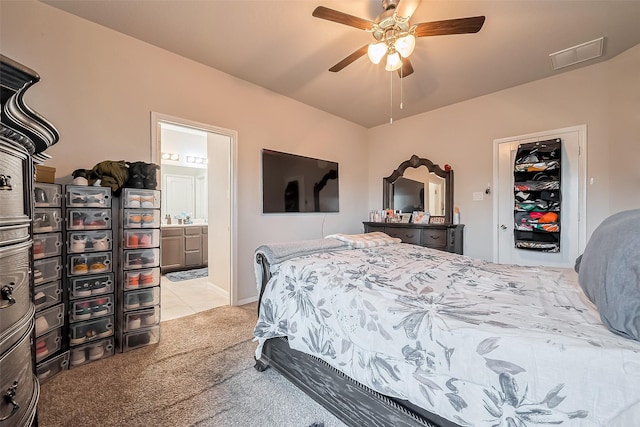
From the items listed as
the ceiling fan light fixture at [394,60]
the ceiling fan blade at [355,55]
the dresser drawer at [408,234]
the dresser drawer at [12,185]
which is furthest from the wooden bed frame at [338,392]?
the dresser drawer at [408,234]

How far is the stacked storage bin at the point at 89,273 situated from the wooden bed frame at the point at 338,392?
49.9 inches

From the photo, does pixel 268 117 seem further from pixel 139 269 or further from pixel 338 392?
pixel 338 392

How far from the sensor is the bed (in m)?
0.74

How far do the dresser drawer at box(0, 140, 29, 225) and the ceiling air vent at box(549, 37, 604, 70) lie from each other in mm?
4031

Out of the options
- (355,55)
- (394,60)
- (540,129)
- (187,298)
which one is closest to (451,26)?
(394,60)

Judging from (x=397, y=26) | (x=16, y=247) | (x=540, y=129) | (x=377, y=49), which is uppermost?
(x=397, y=26)

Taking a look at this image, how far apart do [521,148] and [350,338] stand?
3.33 metres

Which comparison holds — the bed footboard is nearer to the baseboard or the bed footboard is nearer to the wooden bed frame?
the wooden bed frame

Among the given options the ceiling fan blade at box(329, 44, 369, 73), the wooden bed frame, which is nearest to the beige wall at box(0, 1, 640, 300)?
the ceiling fan blade at box(329, 44, 369, 73)

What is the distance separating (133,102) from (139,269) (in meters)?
1.57

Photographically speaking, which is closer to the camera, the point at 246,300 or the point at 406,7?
the point at 406,7

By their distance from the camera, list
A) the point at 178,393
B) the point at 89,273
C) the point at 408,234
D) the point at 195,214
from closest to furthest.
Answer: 1. the point at 178,393
2. the point at 89,273
3. the point at 408,234
4. the point at 195,214

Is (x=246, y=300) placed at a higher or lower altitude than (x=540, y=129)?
lower

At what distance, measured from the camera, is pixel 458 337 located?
0.91m
